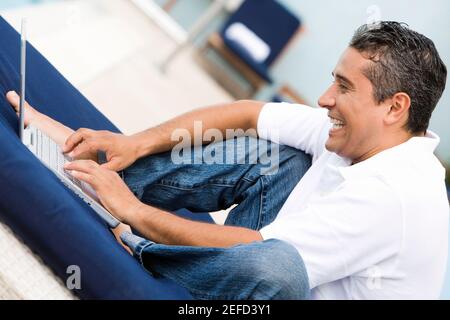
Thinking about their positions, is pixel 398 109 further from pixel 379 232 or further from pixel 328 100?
Result: pixel 379 232

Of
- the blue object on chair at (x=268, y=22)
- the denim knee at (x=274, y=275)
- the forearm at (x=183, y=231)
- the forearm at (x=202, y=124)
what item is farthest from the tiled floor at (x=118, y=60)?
the denim knee at (x=274, y=275)

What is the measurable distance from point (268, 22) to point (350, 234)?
95.5 inches

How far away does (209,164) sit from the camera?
1360 millimetres

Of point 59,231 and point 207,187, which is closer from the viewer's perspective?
point 59,231

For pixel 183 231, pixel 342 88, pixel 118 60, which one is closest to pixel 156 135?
pixel 183 231

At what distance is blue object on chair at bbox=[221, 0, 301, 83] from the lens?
128 inches

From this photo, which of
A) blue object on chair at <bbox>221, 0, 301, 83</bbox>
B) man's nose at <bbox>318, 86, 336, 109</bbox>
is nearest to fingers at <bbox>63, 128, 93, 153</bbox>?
man's nose at <bbox>318, 86, 336, 109</bbox>

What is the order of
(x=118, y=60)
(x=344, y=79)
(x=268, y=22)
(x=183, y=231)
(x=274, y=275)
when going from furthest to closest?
1. (x=268, y=22)
2. (x=118, y=60)
3. (x=344, y=79)
4. (x=183, y=231)
5. (x=274, y=275)

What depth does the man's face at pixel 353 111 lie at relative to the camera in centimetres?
120

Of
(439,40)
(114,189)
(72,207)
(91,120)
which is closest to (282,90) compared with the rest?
(439,40)

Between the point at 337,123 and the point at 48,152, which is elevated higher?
the point at 337,123

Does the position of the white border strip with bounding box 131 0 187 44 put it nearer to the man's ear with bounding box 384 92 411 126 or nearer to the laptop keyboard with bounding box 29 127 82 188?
the laptop keyboard with bounding box 29 127 82 188

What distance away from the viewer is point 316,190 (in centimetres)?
125

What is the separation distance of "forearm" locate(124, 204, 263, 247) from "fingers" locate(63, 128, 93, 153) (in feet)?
0.80
